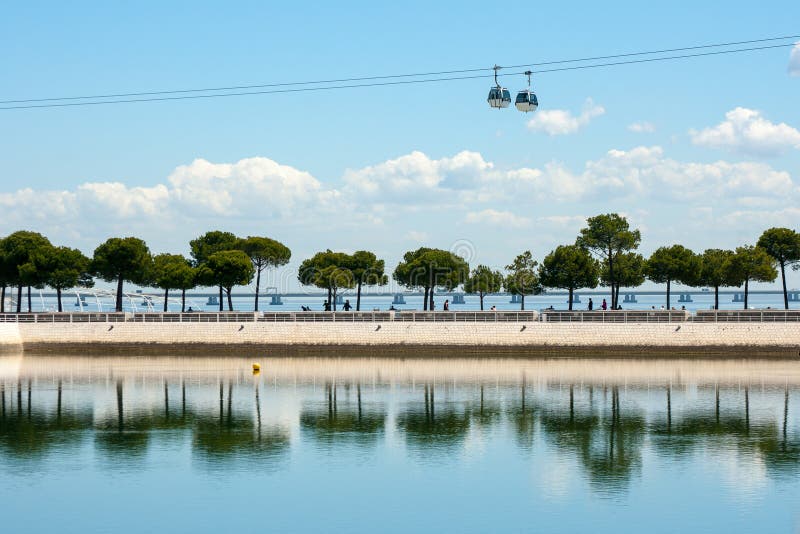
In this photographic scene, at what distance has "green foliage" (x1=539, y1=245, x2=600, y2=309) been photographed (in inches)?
3565

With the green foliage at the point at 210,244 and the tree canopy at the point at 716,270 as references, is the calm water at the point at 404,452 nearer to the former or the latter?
the tree canopy at the point at 716,270

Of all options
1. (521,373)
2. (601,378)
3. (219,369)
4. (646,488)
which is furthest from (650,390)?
(219,369)

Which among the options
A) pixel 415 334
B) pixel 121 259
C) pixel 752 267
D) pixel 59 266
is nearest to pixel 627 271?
pixel 752 267

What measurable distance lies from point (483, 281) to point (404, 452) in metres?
76.8

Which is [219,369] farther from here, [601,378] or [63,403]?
[601,378]

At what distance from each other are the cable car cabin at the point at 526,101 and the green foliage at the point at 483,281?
63301 millimetres

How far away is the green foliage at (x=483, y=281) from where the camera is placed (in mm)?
110062

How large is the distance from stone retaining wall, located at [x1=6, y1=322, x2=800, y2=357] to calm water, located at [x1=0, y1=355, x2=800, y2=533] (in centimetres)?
944

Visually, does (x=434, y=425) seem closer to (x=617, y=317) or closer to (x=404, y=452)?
(x=404, y=452)

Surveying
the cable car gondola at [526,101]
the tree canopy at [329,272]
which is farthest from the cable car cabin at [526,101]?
the tree canopy at [329,272]

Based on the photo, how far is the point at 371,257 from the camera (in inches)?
4021

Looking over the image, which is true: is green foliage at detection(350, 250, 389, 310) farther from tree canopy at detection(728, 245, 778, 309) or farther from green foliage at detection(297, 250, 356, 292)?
tree canopy at detection(728, 245, 778, 309)

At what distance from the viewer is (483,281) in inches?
4373

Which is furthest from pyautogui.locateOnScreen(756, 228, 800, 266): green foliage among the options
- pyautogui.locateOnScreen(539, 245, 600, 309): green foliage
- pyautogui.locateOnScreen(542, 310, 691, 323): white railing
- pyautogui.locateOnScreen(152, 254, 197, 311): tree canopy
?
pyautogui.locateOnScreen(152, 254, 197, 311): tree canopy
